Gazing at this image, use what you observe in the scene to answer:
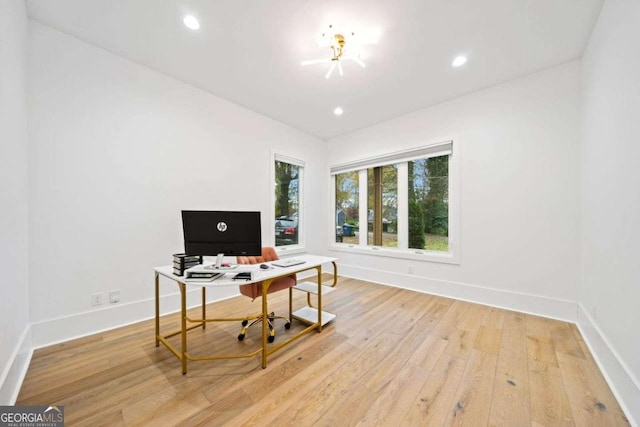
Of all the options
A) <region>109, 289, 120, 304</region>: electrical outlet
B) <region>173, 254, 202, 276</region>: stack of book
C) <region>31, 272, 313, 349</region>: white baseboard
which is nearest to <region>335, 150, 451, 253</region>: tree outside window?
<region>31, 272, 313, 349</region>: white baseboard

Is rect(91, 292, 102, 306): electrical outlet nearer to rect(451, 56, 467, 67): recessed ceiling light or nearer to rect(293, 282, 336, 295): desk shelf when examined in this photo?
rect(293, 282, 336, 295): desk shelf

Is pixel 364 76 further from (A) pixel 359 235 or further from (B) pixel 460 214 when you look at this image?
(A) pixel 359 235

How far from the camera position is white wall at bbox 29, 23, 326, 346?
208 centimetres

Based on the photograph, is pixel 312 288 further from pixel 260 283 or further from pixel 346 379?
pixel 346 379

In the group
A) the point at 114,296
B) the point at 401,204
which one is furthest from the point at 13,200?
the point at 401,204

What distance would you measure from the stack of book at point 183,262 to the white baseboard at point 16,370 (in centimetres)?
96

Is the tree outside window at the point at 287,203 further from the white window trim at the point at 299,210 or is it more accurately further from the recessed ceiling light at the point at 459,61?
the recessed ceiling light at the point at 459,61

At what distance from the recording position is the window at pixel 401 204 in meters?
3.52

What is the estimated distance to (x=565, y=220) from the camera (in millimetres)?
2574

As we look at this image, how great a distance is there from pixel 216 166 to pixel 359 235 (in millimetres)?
2842

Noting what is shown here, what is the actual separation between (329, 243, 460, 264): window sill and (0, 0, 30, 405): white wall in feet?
13.1

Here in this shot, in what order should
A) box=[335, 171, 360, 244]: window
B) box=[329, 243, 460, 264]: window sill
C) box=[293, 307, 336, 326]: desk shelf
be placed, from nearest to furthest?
box=[293, 307, 336, 326]: desk shelf → box=[329, 243, 460, 264]: window sill → box=[335, 171, 360, 244]: window

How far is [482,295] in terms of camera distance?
307 centimetres

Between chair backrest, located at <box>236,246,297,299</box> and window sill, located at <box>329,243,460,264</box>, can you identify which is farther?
window sill, located at <box>329,243,460,264</box>
